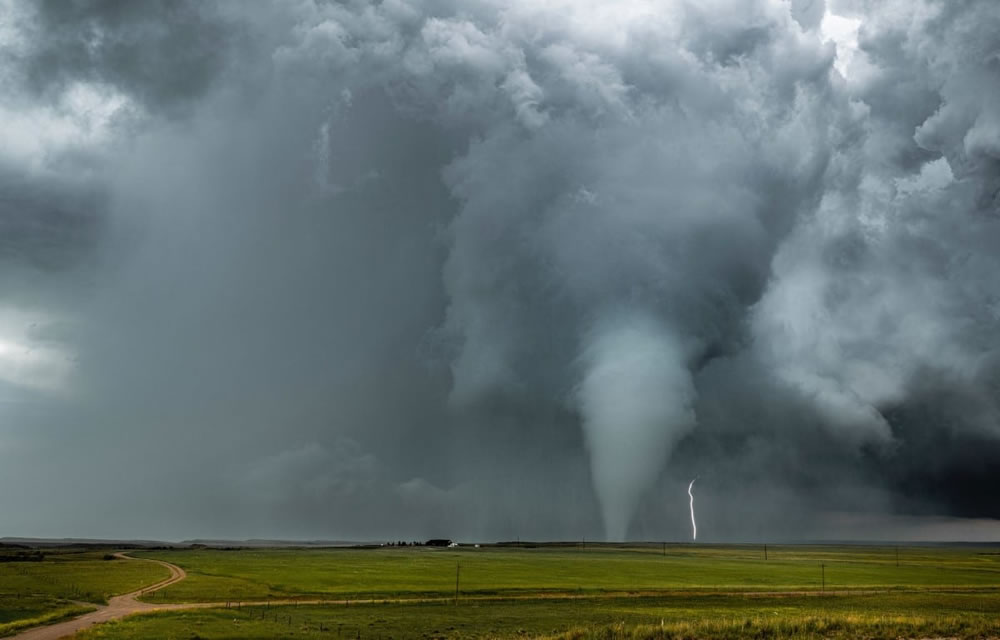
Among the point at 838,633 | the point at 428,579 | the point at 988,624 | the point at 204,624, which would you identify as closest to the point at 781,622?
the point at 838,633

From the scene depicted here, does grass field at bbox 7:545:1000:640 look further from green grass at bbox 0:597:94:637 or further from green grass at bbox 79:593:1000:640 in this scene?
green grass at bbox 0:597:94:637

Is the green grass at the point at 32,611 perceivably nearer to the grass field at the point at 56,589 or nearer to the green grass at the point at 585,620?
the grass field at the point at 56,589

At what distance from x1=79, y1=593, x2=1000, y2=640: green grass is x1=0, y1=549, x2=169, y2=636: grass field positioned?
1081cm

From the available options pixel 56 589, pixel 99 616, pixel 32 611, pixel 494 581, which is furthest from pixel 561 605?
pixel 56 589

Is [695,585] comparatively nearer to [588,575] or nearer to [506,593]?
[588,575]

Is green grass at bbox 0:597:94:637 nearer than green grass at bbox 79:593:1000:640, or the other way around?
green grass at bbox 79:593:1000:640

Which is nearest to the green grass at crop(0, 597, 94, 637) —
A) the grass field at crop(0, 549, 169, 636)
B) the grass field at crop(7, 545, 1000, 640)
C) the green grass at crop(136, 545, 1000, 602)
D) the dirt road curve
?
the grass field at crop(0, 549, 169, 636)

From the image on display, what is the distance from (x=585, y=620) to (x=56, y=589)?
73.8 m

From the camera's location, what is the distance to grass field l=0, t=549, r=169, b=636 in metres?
69.3

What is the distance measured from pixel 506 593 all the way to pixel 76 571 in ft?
284

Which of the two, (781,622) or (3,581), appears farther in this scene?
(3,581)

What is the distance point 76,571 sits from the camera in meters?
134

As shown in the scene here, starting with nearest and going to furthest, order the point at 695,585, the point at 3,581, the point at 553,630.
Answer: the point at 553,630
the point at 3,581
the point at 695,585

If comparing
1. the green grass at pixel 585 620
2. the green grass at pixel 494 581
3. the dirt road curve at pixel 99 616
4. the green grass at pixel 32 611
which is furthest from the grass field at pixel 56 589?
the green grass at pixel 585 620
